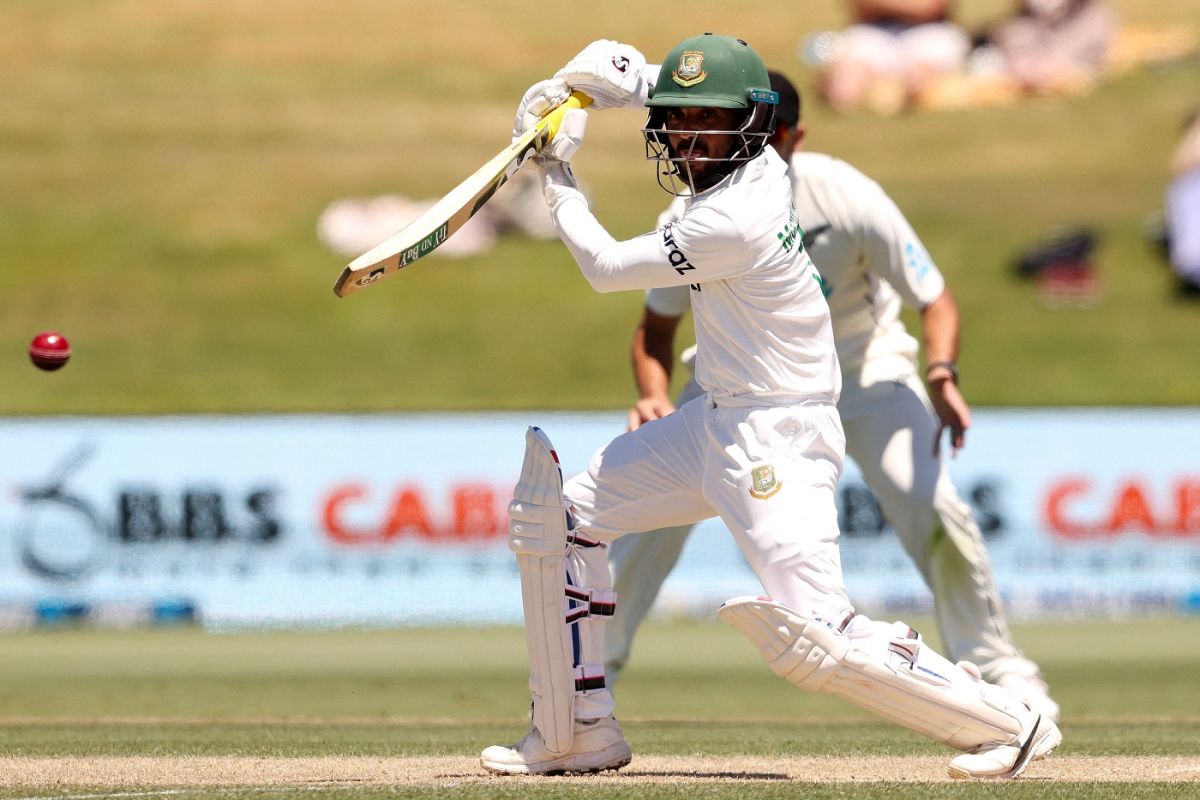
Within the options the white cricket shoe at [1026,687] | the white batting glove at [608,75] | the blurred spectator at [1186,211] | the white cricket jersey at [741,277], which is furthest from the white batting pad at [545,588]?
the blurred spectator at [1186,211]

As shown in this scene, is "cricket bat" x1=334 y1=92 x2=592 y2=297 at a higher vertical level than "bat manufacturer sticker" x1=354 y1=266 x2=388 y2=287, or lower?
higher

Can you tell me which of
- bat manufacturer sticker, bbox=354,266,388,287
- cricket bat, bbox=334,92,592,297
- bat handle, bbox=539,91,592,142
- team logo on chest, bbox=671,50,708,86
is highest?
team logo on chest, bbox=671,50,708,86

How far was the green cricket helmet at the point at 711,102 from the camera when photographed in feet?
17.5

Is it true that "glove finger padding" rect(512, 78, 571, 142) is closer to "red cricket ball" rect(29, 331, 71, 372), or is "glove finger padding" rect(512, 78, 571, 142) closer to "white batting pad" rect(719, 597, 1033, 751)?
"white batting pad" rect(719, 597, 1033, 751)

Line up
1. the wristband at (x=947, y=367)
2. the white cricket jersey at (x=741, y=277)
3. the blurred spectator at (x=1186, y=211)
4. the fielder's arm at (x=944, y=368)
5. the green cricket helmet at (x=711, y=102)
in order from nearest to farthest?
1. the white cricket jersey at (x=741, y=277)
2. the green cricket helmet at (x=711, y=102)
3. the fielder's arm at (x=944, y=368)
4. the wristband at (x=947, y=367)
5. the blurred spectator at (x=1186, y=211)

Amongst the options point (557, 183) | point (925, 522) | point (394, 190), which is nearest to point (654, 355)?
point (925, 522)

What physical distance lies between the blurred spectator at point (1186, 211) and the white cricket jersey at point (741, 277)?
17.5 m

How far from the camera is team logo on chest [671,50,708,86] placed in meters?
5.36

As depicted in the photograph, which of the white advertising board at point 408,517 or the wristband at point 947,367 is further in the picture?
the white advertising board at point 408,517

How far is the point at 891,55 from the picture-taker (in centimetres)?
2373

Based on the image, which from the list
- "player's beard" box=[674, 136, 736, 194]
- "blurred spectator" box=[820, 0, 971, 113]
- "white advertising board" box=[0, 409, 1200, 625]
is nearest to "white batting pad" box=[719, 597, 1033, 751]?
"player's beard" box=[674, 136, 736, 194]

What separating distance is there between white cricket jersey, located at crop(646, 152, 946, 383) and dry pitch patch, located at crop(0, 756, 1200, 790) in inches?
71.0

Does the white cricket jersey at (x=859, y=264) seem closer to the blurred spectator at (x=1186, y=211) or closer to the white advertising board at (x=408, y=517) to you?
the white advertising board at (x=408, y=517)

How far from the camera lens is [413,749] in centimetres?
634
